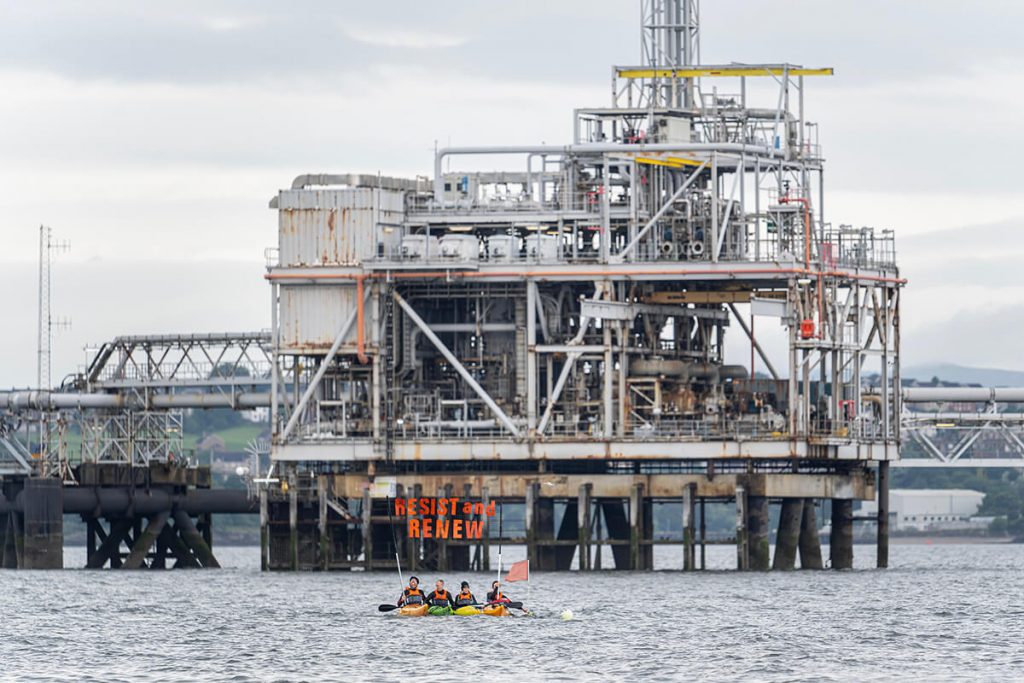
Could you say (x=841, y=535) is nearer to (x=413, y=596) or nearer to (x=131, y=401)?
(x=413, y=596)

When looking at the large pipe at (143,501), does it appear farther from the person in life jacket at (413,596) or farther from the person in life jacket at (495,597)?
the person in life jacket at (495,597)

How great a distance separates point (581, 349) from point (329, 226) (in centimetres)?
1333

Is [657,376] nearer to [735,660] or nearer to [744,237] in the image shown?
[744,237]

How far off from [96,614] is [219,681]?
2908 centimetres

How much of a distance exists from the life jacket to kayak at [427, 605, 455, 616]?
551 mm

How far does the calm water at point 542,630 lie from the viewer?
9456 centimetres

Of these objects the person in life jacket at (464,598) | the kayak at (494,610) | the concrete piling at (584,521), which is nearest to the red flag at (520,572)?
the kayak at (494,610)

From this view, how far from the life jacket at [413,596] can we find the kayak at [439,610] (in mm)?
551

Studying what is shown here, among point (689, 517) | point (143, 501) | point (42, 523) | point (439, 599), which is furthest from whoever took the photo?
point (143, 501)

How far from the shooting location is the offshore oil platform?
137250 mm

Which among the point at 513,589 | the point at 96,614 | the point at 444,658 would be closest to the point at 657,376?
the point at 513,589

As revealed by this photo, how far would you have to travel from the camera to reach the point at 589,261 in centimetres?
13962

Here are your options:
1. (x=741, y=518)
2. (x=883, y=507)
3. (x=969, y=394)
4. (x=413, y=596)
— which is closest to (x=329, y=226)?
(x=741, y=518)

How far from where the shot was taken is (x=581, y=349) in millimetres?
139000
